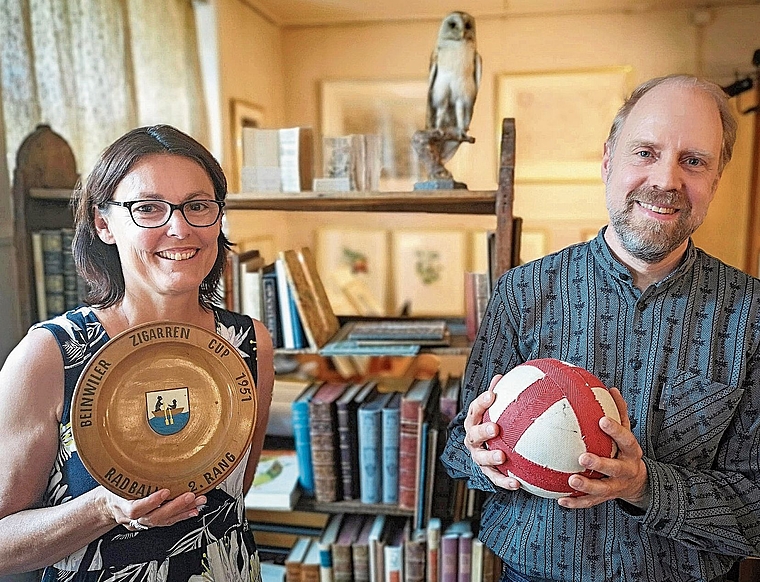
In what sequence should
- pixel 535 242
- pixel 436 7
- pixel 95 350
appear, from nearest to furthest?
pixel 95 350 < pixel 436 7 < pixel 535 242

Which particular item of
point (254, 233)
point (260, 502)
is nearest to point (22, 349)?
point (260, 502)

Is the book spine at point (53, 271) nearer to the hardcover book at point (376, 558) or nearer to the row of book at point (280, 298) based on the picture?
the row of book at point (280, 298)

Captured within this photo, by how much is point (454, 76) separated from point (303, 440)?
1066mm

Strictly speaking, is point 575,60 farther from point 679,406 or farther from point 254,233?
point 679,406

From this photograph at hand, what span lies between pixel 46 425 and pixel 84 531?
17 centimetres

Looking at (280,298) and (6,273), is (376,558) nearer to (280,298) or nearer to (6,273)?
(280,298)

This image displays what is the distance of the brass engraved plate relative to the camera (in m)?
0.91

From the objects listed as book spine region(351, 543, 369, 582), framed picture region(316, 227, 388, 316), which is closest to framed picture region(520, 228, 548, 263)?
framed picture region(316, 227, 388, 316)

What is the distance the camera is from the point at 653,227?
111cm

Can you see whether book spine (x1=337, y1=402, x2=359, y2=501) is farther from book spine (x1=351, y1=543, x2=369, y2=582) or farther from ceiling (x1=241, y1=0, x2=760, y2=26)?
ceiling (x1=241, y1=0, x2=760, y2=26)

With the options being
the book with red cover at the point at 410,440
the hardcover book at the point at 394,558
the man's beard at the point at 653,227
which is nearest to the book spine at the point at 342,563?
the hardcover book at the point at 394,558

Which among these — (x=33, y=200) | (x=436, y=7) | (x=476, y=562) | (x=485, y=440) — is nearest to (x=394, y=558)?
(x=476, y=562)

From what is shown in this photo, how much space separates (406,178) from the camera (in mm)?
4105

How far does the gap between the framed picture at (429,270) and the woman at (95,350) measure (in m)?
3.09
